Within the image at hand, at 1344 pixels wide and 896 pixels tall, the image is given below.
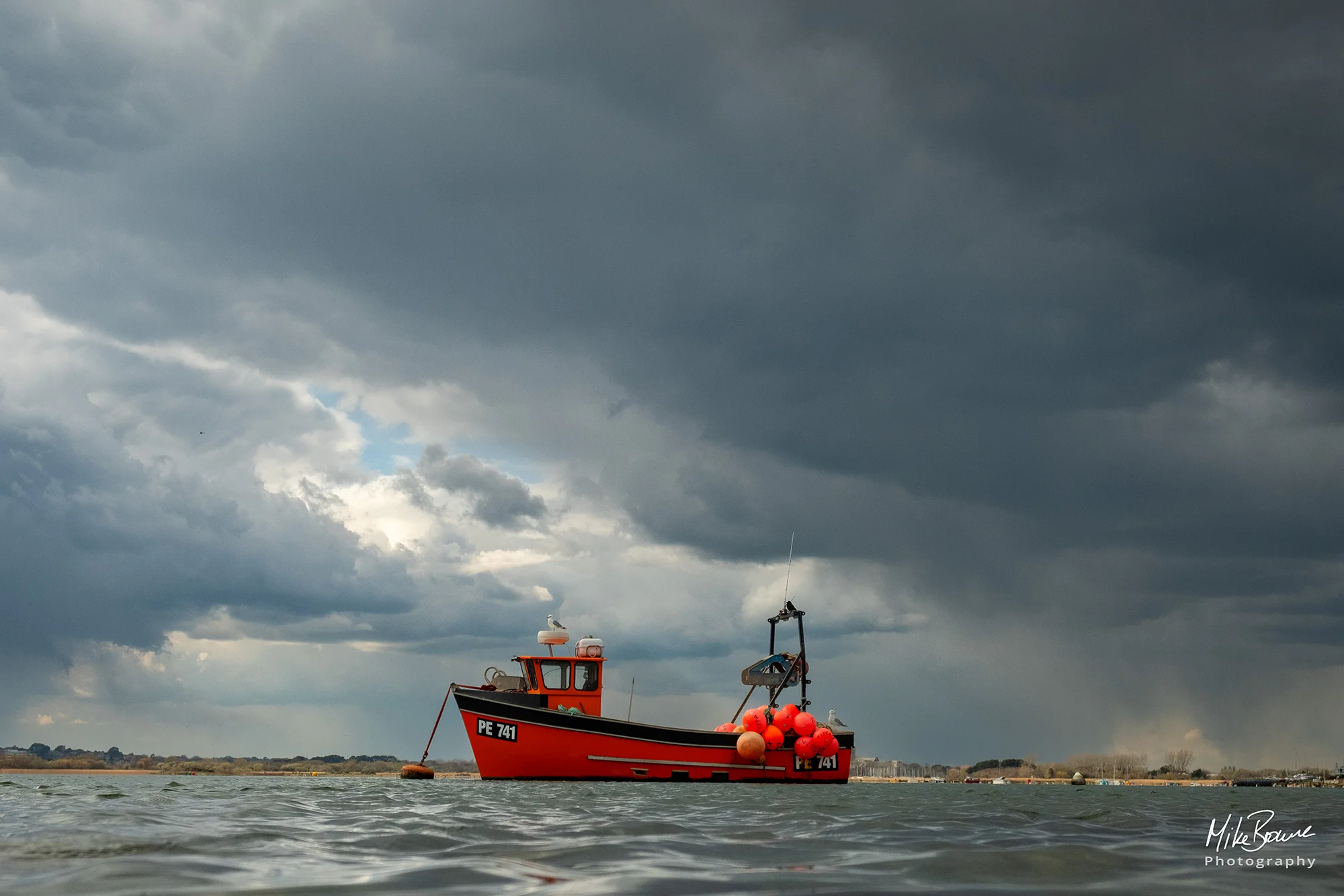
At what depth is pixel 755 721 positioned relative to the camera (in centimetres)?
3797

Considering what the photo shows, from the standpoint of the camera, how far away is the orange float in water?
124 ft

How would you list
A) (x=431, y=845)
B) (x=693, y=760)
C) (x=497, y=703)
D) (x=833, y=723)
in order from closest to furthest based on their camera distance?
(x=431, y=845)
(x=497, y=703)
(x=693, y=760)
(x=833, y=723)

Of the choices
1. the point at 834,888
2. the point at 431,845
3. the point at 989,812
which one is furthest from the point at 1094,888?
the point at 989,812

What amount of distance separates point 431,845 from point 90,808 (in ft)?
26.1

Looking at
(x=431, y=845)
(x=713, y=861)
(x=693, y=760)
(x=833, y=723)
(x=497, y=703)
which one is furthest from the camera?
(x=833, y=723)

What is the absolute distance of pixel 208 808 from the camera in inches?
554

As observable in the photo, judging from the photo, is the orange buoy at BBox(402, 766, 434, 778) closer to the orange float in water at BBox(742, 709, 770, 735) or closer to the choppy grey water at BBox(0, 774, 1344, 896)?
the orange float in water at BBox(742, 709, 770, 735)

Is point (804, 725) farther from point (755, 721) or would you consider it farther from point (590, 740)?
point (590, 740)

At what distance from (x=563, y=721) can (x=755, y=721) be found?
8.17 meters

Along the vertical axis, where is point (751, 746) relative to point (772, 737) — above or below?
below

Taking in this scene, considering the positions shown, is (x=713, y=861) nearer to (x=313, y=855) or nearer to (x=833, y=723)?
(x=313, y=855)

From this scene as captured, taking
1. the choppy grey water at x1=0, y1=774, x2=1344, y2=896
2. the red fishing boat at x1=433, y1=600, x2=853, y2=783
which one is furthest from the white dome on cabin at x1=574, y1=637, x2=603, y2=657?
the choppy grey water at x1=0, y1=774, x2=1344, y2=896

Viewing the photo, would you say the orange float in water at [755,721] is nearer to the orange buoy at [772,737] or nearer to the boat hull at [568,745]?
the orange buoy at [772,737]

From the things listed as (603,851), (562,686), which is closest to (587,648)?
(562,686)
